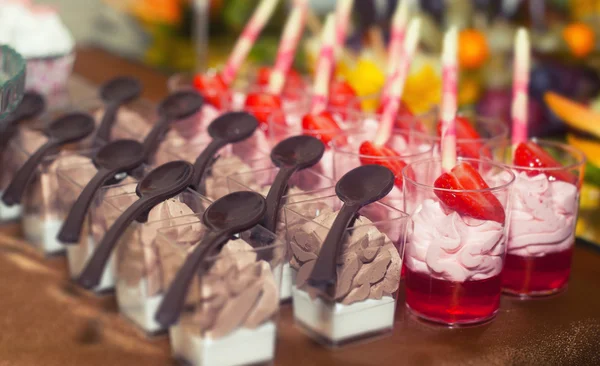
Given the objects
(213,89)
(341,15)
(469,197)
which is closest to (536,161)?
(469,197)

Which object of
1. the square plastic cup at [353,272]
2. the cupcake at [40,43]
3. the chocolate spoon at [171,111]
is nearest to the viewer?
the square plastic cup at [353,272]

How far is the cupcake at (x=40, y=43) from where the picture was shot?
1527 mm

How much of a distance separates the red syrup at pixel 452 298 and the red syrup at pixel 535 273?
0.08m

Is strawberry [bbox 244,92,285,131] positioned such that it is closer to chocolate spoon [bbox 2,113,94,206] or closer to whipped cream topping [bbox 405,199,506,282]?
chocolate spoon [bbox 2,113,94,206]

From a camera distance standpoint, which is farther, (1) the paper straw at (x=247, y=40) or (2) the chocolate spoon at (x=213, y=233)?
(1) the paper straw at (x=247, y=40)

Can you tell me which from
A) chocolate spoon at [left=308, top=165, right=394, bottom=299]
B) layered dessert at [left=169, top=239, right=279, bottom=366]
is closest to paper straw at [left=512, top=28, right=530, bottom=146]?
chocolate spoon at [left=308, top=165, right=394, bottom=299]

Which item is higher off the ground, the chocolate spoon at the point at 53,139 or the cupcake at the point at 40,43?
the cupcake at the point at 40,43

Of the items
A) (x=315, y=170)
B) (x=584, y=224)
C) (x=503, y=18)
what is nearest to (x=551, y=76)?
(x=503, y=18)

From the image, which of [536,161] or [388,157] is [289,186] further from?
[536,161]

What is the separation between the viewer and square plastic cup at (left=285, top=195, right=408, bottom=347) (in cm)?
90

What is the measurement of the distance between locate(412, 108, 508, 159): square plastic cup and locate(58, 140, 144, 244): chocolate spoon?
0.42 metres

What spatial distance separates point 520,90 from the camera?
3.77ft

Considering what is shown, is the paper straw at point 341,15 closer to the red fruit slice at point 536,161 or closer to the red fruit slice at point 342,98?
the red fruit slice at point 342,98

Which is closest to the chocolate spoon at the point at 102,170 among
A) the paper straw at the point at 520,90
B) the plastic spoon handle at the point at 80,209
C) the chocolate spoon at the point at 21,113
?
the plastic spoon handle at the point at 80,209
